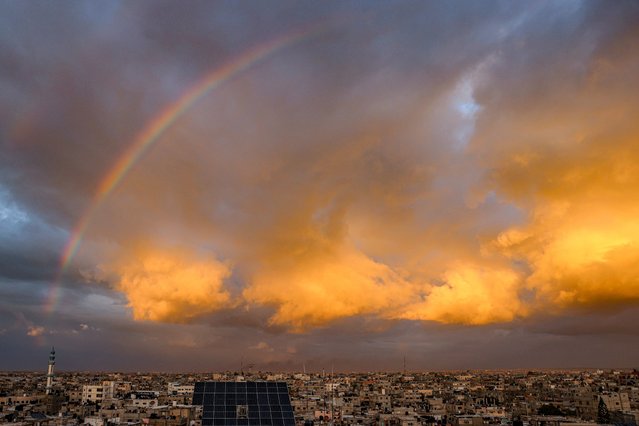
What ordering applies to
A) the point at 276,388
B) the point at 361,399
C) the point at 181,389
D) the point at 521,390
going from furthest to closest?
1. the point at 521,390
2. the point at 181,389
3. the point at 361,399
4. the point at 276,388

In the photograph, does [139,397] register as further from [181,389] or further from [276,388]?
[276,388]

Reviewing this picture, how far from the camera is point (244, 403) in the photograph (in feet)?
94.3

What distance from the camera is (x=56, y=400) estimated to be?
4579 inches

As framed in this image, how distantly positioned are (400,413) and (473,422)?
18428 millimetres

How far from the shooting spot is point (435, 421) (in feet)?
288

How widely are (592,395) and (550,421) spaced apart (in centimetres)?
4385

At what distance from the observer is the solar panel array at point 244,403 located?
2781 cm

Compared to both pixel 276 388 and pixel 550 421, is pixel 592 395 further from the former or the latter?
pixel 276 388

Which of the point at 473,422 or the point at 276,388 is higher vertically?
the point at 276,388

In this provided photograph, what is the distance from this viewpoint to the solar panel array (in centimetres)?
2781

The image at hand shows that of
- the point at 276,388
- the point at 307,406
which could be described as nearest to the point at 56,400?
the point at 307,406

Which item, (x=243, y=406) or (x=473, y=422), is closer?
(x=243, y=406)

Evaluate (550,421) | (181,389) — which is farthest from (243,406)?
(181,389)

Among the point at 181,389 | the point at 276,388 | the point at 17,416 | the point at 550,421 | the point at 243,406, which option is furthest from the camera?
the point at 181,389
